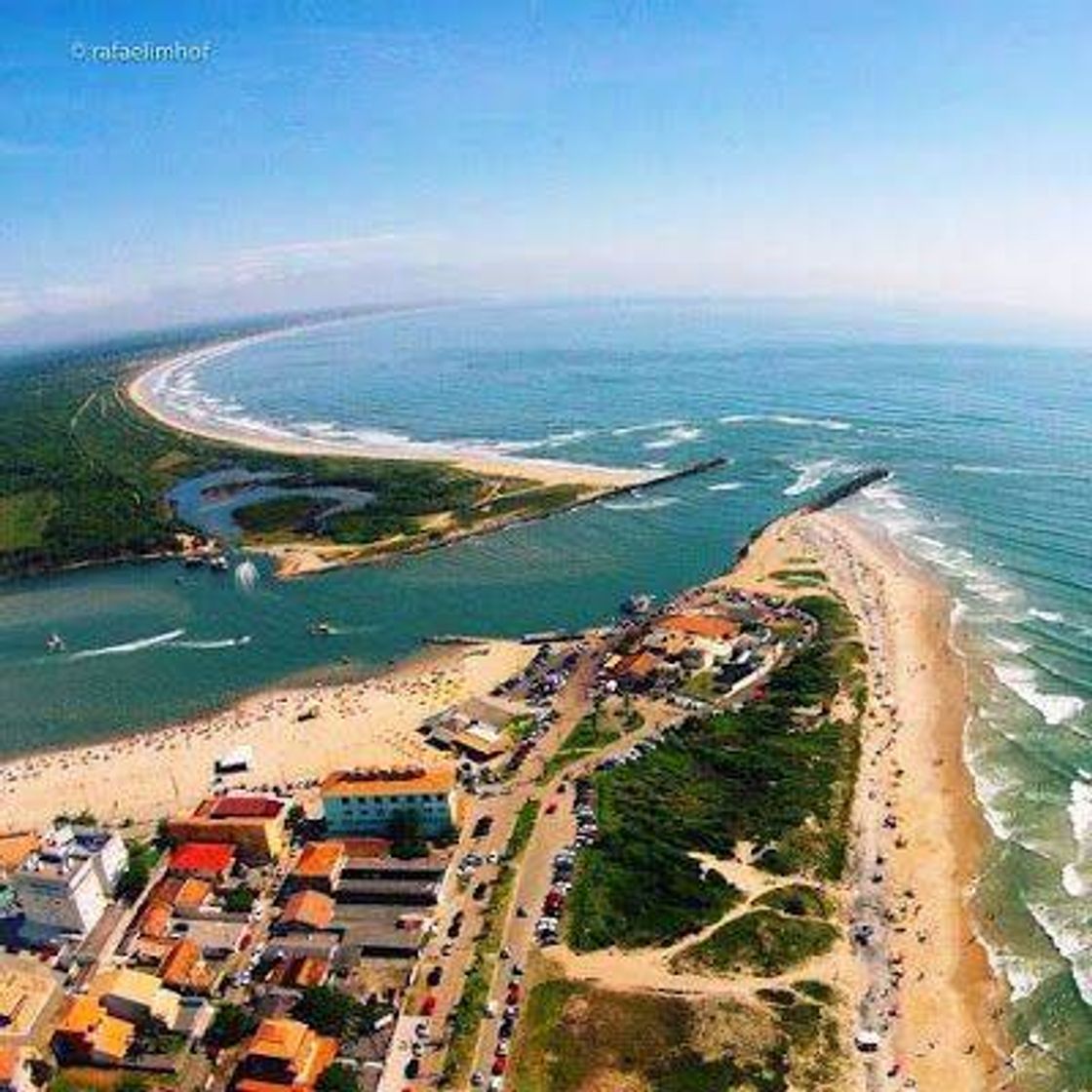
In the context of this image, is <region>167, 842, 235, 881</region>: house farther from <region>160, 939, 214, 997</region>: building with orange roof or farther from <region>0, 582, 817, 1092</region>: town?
<region>160, 939, 214, 997</region>: building with orange roof

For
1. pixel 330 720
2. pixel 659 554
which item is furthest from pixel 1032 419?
pixel 330 720

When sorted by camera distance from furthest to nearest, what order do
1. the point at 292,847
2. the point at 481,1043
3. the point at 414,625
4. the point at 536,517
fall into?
the point at 536,517, the point at 414,625, the point at 292,847, the point at 481,1043

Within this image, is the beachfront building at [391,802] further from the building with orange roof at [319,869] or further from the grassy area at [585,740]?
the grassy area at [585,740]

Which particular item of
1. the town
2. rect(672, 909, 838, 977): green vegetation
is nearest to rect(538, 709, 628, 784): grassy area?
the town

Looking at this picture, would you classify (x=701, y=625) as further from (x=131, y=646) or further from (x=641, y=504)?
(x=131, y=646)

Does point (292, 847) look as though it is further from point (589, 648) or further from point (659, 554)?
point (659, 554)

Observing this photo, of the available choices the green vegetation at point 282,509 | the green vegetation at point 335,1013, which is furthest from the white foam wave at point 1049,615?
the green vegetation at point 335,1013
